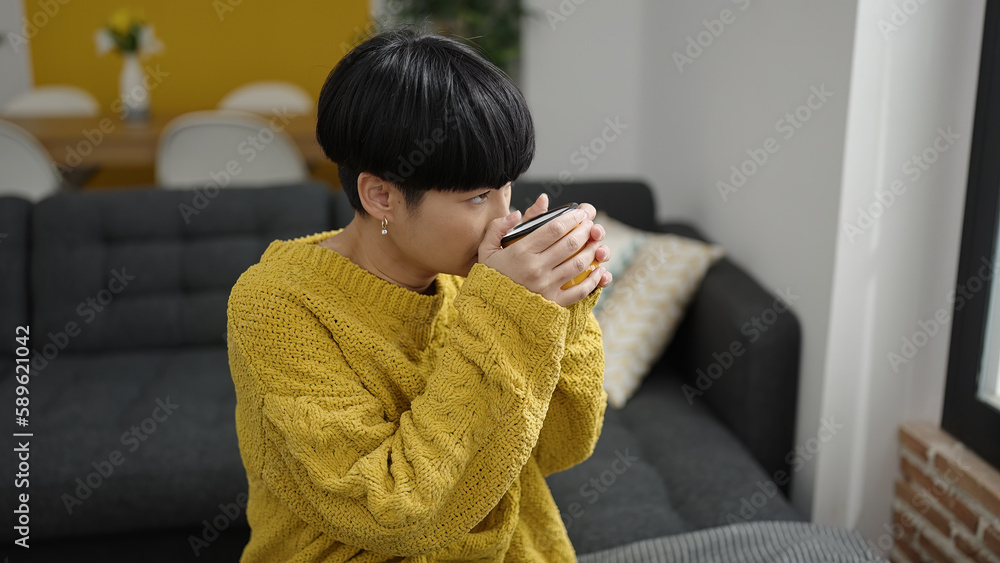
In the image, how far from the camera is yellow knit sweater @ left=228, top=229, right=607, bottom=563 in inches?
31.8

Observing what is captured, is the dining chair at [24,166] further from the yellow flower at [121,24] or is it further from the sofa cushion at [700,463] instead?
the sofa cushion at [700,463]

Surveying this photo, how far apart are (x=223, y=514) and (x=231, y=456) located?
0.11 metres

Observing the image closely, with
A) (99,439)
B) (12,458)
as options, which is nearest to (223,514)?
(99,439)

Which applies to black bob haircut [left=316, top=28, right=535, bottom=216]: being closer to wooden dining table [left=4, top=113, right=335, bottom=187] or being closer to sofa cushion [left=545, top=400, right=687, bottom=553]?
sofa cushion [left=545, top=400, right=687, bottom=553]

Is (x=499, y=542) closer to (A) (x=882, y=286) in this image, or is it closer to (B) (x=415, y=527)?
(B) (x=415, y=527)

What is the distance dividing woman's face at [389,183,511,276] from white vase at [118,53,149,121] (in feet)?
10.2

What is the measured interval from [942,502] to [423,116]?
1.25 metres

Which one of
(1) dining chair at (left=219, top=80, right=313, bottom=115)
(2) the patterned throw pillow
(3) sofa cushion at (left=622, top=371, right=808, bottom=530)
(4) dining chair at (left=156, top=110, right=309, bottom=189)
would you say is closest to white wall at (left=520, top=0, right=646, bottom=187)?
(4) dining chair at (left=156, top=110, right=309, bottom=189)

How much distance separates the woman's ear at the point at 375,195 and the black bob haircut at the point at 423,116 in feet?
0.04

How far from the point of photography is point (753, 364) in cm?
163

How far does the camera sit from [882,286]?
1497 mm

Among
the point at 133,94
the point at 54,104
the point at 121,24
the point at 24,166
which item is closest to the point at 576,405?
the point at 24,166

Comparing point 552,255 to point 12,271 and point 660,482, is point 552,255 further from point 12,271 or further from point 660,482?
point 12,271

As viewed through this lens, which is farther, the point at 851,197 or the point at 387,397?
the point at 851,197
